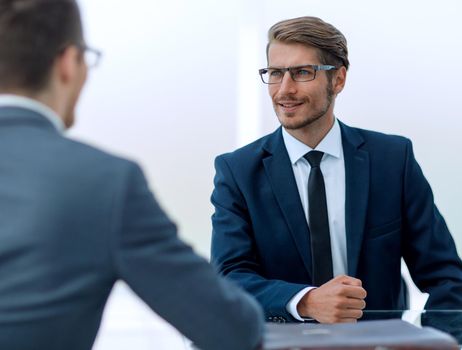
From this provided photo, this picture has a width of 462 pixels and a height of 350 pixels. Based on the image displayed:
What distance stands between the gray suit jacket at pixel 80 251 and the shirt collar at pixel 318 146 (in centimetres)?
144

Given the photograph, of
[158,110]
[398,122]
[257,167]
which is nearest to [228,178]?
[257,167]

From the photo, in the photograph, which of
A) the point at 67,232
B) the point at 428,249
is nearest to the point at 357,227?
the point at 428,249

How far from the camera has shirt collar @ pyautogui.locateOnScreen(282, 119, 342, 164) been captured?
261 cm

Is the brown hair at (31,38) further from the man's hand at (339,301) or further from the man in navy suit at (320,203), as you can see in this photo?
the man in navy suit at (320,203)

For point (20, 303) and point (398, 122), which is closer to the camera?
point (20, 303)

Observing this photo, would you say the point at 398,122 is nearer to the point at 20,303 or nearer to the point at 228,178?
the point at 228,178

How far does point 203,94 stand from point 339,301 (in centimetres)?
426

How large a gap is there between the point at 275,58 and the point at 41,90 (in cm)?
148

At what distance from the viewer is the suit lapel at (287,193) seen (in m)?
2.48

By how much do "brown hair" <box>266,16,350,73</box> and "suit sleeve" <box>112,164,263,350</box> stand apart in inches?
60.6

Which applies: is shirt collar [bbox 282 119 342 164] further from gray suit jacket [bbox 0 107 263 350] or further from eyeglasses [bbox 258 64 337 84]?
gray suit jacket [bbox 0 107 263 350]

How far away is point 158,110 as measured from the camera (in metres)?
6.18

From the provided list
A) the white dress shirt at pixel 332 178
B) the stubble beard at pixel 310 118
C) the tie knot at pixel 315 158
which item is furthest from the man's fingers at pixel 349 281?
the stubble beard at pixel 310 118

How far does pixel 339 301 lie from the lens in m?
1.97
